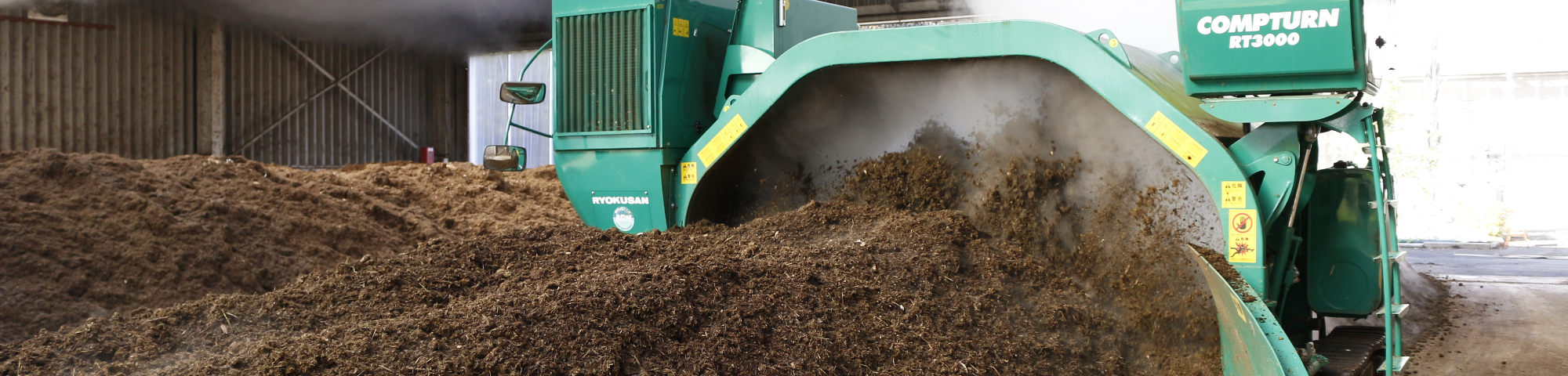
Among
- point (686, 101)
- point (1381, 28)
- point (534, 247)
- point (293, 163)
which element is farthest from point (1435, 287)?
point (293, 163)

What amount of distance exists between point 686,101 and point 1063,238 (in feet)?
5.27

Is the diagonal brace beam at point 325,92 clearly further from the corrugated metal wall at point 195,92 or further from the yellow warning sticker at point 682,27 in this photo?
the yellow warning sticker at point 682,27

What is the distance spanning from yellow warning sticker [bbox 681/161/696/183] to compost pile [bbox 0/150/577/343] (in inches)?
134

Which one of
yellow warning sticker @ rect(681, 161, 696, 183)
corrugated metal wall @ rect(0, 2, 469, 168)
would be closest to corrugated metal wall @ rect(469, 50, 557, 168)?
corrugated metal wall @ rect(0, 2, 469, 168)

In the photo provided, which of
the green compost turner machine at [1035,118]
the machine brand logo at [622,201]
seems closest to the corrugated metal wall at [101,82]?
the green compost turner machine at [1035,118]

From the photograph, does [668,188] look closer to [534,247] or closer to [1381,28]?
[534,247]

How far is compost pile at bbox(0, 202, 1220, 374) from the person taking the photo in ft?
7.94

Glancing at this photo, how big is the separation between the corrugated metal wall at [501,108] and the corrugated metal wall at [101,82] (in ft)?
14.9

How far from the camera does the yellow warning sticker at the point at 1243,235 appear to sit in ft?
9.36

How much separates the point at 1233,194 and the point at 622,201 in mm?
2325

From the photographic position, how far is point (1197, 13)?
2.89 m

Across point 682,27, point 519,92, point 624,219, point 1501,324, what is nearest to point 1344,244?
point 682,27

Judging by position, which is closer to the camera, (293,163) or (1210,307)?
(1210,307)

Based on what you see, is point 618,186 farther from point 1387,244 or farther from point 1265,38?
point 1387,244
